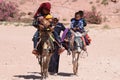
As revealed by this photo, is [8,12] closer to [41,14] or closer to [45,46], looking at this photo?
[41,14]

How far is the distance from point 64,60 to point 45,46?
5.29 metres

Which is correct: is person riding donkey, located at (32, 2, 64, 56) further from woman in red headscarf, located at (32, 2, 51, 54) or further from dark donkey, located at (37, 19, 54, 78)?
dark donkey, located at (37, 19, 54, 78)

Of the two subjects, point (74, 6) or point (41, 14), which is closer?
point (41, 14)

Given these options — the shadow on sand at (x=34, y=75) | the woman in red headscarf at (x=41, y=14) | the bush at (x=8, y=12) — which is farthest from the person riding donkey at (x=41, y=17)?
the bush at (x=8, y=12)

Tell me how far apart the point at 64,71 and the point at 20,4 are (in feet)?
105

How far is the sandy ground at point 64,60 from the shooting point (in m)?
14.2

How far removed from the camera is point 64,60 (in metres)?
18.0

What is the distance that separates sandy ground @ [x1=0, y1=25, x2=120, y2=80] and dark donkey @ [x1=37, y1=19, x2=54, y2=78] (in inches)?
23.3

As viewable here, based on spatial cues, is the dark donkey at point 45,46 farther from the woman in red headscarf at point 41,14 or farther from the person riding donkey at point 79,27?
the person riding donkey at point 79,27

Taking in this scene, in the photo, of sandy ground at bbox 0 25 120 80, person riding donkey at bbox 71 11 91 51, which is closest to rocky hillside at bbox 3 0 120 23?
sandy ground at bbox 0 25 120 80

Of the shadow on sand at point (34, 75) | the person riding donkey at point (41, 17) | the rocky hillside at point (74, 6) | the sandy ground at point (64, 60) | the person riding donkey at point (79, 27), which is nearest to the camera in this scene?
the person riding donkey at point (41, 17)

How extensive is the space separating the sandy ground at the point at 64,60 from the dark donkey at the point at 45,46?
0.59 m

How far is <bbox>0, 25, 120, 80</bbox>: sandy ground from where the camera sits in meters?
14.2

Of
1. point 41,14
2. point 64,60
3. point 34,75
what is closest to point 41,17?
point 41,14
